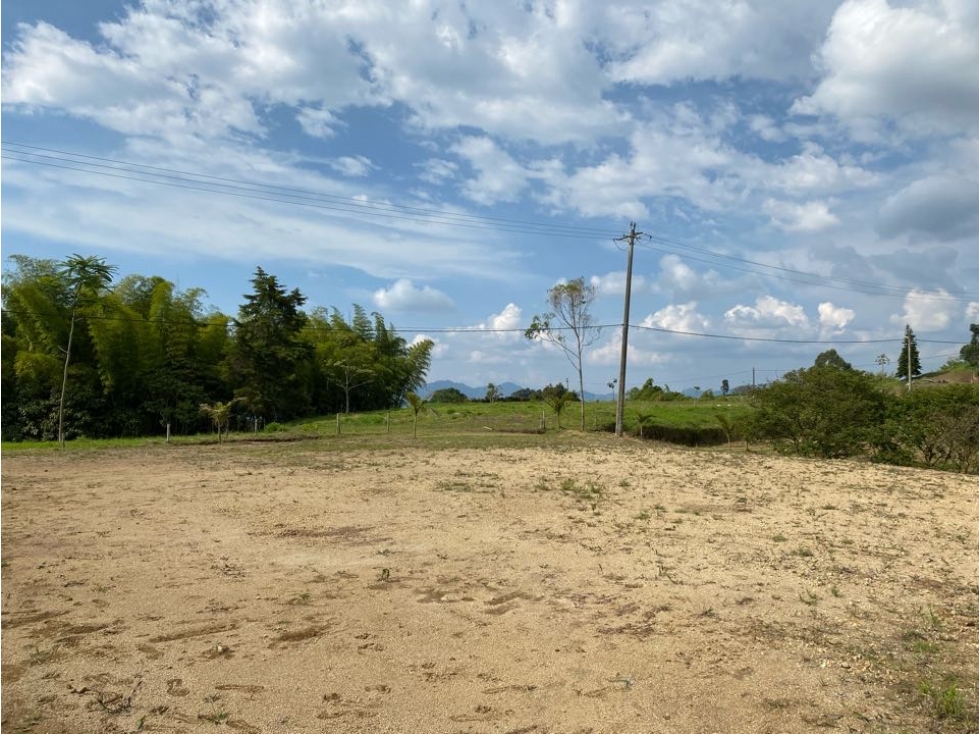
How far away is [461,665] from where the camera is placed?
3994 mm

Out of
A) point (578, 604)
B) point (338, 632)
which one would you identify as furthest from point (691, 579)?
point (338, 632)

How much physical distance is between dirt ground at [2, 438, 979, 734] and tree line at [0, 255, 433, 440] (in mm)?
17930

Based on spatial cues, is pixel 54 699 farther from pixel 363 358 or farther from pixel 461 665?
pixel 363 358

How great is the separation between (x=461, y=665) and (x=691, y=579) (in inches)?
95.5

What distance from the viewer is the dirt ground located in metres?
3.47

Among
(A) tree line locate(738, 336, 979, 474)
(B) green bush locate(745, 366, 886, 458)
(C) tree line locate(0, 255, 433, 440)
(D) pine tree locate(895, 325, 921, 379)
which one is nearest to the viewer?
(A) tree line locate(738, 336, 979, 474)

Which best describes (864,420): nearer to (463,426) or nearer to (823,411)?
(823,411)

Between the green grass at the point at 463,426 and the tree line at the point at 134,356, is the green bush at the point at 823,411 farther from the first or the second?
the tree line at the point at 134,356

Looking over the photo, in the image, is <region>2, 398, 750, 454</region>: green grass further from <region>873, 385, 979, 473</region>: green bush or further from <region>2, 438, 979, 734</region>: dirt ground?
<region>2, 438, 979, 734</region>: dirt ground

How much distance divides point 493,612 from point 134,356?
86.0 ft

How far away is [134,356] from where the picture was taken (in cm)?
2698

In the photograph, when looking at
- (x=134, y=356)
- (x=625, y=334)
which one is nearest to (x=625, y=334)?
(x=625, y=334)

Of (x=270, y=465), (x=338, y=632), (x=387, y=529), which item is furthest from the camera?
(x=270, y=465)

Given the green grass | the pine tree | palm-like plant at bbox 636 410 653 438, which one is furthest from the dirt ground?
the pine tree
